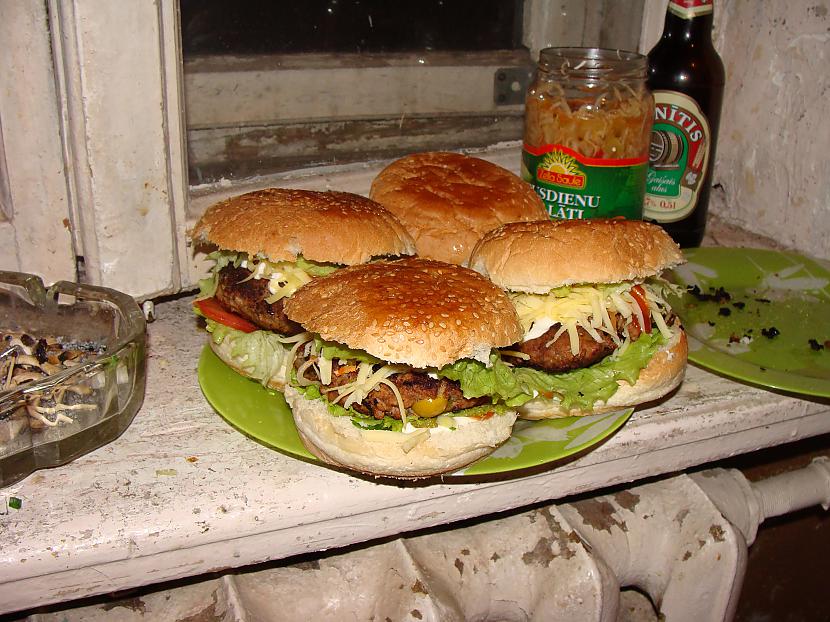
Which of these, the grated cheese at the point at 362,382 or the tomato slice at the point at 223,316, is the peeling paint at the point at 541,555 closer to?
the grated cheese at the point at 362,382

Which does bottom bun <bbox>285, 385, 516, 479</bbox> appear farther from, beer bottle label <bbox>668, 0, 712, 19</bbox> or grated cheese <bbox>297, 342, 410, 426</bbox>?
beer bottle label <bbox>668, 0, 712, 19</bbox>

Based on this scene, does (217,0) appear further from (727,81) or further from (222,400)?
(727,81)

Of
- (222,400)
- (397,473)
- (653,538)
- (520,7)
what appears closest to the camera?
(397,473)

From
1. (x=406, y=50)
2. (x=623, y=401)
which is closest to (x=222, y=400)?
(x=623, y=401)

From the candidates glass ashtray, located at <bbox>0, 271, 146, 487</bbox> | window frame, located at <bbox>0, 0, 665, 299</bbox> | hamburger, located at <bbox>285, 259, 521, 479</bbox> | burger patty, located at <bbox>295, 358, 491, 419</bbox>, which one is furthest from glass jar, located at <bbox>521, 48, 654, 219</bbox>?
glass ashtray, located at <bbox>0, 271, 146, 487</bbox>

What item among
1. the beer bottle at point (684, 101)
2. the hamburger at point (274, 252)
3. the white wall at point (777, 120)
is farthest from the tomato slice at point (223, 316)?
the white wall at point (777, 120)
